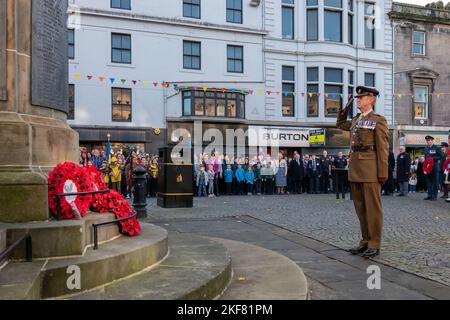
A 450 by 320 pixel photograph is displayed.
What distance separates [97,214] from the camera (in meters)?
5.07

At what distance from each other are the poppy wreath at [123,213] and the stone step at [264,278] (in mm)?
1236

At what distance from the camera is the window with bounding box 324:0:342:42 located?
28.3 m

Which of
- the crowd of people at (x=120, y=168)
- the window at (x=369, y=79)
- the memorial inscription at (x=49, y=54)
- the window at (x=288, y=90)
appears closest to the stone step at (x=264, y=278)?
the memorial inscription at (x=49, y=54)

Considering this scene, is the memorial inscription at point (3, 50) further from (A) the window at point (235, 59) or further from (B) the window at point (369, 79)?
(B) the window at point (369, 79)

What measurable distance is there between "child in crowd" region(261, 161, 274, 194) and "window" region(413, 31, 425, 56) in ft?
56.4

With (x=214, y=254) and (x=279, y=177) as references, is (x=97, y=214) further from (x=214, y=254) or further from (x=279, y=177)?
(x=279, y=177)

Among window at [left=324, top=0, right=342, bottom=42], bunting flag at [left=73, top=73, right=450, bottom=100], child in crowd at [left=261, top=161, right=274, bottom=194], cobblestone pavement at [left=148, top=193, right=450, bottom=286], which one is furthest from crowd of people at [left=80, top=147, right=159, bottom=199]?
window at [left=324, top=0, right=342, bottom=42]

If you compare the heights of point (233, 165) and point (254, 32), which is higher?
point (254, 32)

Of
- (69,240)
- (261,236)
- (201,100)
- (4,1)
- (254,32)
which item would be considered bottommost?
(261,236)

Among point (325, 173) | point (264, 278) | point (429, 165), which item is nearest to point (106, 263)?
point (264, 278)

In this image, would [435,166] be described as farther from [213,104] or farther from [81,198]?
[213,104]

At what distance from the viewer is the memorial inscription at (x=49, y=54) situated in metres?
5.11
